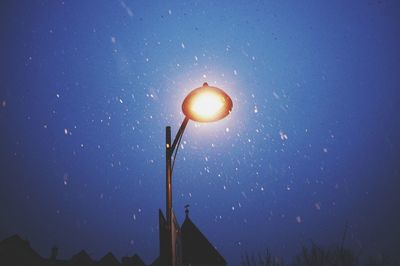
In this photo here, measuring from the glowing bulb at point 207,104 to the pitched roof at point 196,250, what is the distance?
18497 mm

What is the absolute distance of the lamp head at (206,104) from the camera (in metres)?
4.83

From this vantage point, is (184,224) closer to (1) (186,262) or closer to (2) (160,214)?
(1) (186,262)

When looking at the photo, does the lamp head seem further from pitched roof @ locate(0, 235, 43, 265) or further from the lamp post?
pitched roof @ locate(0, 235, 43, 265)

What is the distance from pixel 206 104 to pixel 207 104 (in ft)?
0.06

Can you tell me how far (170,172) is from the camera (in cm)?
458

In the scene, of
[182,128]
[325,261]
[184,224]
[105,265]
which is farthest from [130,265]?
[182,128]

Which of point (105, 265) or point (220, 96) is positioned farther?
point (105, 265)

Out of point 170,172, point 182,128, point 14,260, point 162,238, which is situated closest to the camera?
point 162,238

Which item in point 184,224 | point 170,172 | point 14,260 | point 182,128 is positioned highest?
point 182,128

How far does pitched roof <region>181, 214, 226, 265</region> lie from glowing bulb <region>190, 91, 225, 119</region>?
18.5m

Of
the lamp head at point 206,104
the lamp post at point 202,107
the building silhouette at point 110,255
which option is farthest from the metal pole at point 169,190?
the building silhouette at point 110,255

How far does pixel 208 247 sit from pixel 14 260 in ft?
71.5

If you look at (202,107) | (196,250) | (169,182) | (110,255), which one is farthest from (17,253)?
(202,107)

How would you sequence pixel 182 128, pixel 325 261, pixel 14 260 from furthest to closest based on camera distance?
pixel 14 260 < pixel 325 261 < pixel 182 128
